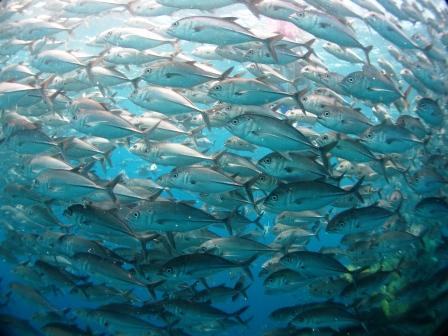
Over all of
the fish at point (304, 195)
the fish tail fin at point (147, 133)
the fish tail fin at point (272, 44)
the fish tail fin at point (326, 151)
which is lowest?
the fish tail fin at point (147, 133)

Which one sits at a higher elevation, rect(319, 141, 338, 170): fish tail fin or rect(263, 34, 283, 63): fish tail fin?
rect(263, 34, 283, 63): fish tail fin

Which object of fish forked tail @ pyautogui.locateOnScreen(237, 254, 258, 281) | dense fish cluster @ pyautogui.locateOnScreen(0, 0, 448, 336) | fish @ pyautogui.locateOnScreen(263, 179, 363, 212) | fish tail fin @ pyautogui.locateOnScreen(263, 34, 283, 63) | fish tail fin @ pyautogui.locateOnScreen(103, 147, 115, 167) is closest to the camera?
fish @ pyautogui.locateOnScreen(263, 179, 363, 212)

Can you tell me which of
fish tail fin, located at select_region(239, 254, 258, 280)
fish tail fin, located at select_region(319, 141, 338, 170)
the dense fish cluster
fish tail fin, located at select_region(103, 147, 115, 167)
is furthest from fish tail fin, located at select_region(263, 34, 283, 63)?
fish tail fin, located at select_region(103, 147, 115, 167)

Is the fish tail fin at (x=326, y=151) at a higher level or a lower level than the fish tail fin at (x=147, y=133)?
higher

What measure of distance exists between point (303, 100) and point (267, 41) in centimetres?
101

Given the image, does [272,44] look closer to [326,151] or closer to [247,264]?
[326,151]

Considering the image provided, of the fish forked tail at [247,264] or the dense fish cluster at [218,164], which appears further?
the fish forked tail at [247,264]

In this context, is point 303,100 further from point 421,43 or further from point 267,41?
point 421,43

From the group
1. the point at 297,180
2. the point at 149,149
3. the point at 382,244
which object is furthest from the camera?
the point at 382,244

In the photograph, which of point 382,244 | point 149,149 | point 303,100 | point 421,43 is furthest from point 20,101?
point 421,43

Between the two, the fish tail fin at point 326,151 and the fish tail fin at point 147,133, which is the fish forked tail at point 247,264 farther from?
the fish tail fin at point 147,133

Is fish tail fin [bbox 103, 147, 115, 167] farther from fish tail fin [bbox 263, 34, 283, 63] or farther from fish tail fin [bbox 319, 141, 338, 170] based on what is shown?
fish tail fin [bbox 319, 141, 338, 170]

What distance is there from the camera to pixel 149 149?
17.0 feet

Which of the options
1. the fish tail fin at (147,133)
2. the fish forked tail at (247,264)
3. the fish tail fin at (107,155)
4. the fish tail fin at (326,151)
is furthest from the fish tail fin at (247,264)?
the fish tail fin at (107,155)
